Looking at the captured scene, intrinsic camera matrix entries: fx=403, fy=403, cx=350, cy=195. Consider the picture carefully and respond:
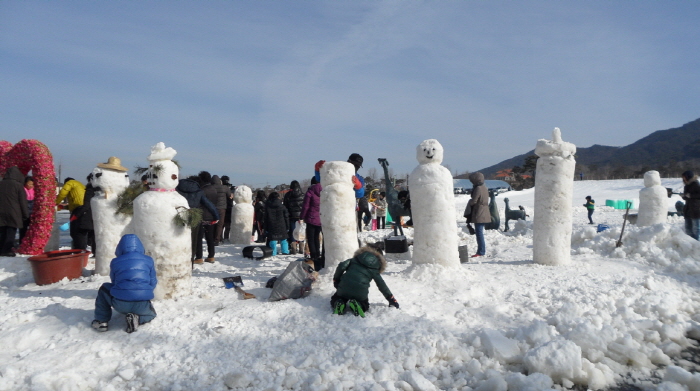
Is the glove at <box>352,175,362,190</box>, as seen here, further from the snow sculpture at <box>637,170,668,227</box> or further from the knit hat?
the snow sculpture at <box>637,170,668,227</box>

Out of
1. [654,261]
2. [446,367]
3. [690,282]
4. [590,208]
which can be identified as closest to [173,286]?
[446,367]

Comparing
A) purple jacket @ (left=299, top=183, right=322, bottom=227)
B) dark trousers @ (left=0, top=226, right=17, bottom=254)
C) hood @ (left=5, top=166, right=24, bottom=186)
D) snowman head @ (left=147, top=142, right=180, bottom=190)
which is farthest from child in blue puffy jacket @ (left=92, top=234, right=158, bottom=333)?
hood @ (left=5, top=166, right=24, bottom=186)

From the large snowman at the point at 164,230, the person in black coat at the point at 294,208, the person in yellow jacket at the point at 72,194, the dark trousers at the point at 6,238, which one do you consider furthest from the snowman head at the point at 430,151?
the dark trousers at the point at 6,238

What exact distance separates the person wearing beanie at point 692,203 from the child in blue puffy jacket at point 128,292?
10045mm

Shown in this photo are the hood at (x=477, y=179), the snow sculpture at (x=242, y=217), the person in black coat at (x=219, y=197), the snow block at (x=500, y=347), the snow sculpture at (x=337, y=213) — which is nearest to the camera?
the snow block at (x=500, y=347)

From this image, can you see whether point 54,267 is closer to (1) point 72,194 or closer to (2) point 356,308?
(1) point 72,194

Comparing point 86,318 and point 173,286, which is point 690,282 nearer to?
point 173,286

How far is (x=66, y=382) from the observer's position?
10.4ft

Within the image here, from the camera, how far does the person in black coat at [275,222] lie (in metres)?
8.93

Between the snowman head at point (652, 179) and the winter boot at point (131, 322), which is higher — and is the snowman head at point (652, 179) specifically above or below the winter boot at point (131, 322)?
above

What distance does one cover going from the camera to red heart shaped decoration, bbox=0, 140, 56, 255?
7.61 m

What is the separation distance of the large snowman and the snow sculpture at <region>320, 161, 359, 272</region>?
6.20 feet

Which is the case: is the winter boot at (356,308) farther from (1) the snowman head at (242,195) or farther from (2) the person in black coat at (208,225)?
(1) the snowman head at (242,195)

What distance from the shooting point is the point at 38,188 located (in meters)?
7.60
